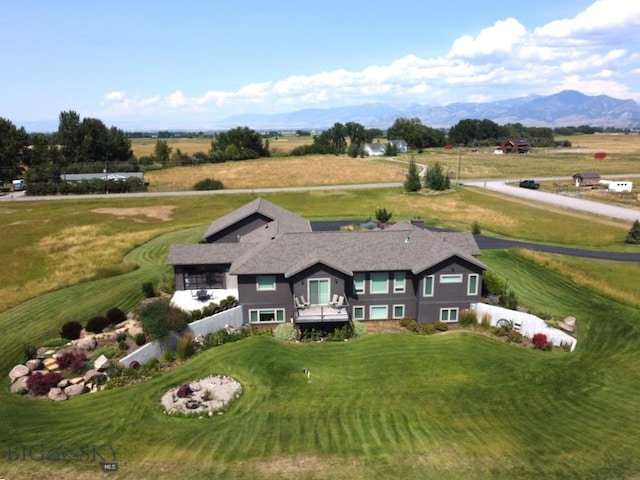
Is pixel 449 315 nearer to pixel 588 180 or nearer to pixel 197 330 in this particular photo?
pixel 197 330

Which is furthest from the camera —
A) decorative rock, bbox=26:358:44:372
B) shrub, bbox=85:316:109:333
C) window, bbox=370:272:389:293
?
window, bbox=370:272:389:293

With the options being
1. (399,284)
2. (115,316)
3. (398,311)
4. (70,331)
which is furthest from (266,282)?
(70,331)

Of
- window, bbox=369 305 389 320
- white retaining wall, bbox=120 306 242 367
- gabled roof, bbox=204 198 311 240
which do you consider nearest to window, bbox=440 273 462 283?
window, bbox=369 305 389 320

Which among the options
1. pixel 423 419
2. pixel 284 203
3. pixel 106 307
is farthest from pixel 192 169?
pixel 423 419

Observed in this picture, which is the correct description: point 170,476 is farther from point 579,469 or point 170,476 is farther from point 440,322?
point 440,322

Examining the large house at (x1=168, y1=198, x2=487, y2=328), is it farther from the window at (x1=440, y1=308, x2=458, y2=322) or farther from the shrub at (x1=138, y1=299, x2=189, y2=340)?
the shrub at (x1=138, y1=299, x2=189, y2=340)
